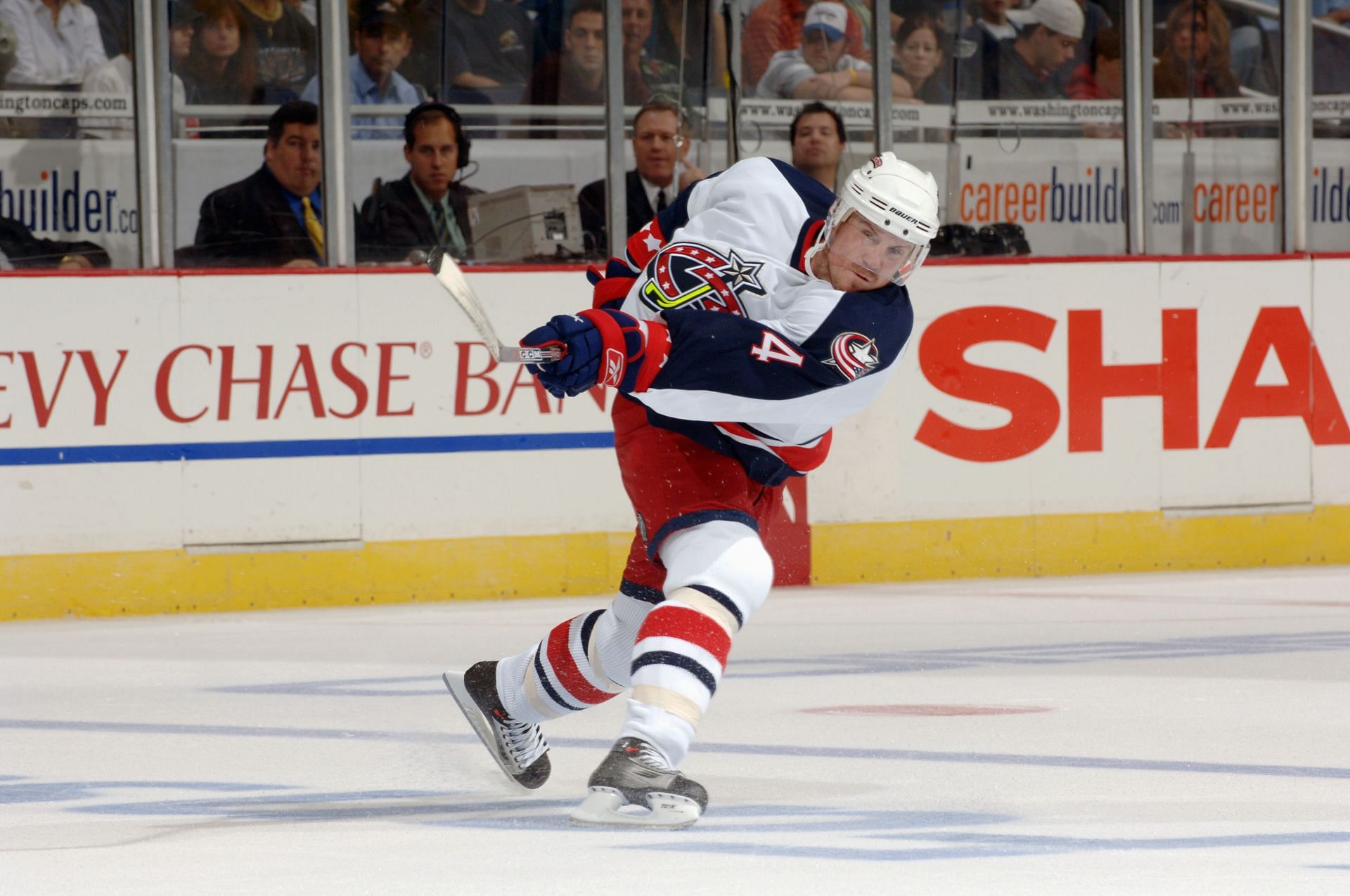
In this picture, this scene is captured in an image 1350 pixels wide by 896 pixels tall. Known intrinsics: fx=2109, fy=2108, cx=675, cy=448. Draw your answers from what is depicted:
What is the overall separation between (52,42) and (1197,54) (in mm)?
4305

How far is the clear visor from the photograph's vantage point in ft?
11.3

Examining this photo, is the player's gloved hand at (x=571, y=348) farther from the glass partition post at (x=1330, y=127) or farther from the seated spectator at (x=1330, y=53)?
the seated spectator at (x=1330, y=53)

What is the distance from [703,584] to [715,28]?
4703 millimetres

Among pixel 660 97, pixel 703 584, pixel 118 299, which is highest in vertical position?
pixel 660 97

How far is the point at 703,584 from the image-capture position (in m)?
3.42

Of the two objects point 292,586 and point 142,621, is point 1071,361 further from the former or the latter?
point 142,621

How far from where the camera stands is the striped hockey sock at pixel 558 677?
12.3ft

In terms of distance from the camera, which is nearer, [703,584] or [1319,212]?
[703,584]

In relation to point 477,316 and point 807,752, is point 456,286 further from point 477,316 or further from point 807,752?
point 807,752

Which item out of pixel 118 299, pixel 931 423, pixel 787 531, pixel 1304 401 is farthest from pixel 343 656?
pixel 1304 401

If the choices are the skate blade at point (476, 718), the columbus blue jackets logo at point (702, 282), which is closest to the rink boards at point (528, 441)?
the skate blade at point (476, 718)

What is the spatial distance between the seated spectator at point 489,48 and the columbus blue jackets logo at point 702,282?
398 centimetres

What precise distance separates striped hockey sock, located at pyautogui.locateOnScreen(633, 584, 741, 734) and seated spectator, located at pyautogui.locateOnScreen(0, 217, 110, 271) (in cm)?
399

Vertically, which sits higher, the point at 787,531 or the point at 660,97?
the point at 660,97
